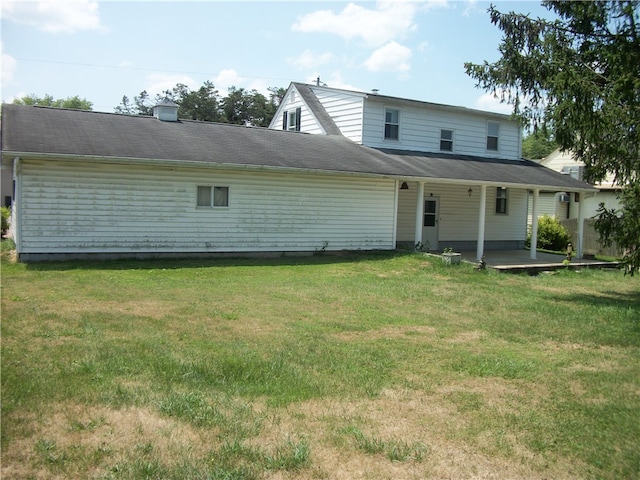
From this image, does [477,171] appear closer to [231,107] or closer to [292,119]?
[292,119]

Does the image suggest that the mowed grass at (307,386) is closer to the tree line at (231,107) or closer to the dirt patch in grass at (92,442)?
the dirt patch in grass at (92,442)

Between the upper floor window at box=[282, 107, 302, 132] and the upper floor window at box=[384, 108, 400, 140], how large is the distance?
4.34m

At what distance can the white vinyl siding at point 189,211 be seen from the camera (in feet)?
44.8

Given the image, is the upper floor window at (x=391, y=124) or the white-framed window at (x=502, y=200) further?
the white-framed window at (x=502, y=200)

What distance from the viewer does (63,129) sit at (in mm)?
15281

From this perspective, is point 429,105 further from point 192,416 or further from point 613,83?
point 192,416

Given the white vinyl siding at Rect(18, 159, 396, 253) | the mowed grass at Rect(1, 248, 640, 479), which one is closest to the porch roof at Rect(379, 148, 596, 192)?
the white vinyl siding at Rect(18, 159, 396, 253)

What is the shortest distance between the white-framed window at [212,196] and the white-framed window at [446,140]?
10.3m

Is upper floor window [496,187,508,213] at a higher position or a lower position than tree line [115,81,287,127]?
lower

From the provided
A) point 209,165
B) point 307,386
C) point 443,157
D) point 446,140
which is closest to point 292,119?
point 446,140

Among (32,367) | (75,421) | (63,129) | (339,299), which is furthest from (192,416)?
Answer: (63,129)

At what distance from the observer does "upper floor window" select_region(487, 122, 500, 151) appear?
2363 centimetres

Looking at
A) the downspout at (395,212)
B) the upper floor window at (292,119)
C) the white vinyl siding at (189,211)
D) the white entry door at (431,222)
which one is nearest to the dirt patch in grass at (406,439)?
the white vinyl siding at (189,211)

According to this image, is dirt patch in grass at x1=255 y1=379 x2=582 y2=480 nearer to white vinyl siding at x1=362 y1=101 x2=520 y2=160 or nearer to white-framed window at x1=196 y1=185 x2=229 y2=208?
white-framed window at x1=196 y1=185 x2=229 y2=208
